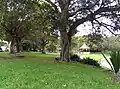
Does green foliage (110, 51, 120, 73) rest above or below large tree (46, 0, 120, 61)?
below

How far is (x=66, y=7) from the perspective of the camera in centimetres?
2442

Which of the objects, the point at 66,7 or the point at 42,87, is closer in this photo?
the point at 42,87

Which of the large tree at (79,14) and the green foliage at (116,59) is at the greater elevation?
the large tree at (79,14)

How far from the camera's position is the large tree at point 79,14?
23034 mm

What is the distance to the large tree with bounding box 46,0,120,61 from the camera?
907 inches

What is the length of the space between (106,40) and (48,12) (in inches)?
256

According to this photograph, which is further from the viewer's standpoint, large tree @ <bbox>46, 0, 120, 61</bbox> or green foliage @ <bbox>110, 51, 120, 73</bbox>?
large tree @ <bbox>46, 0, 120, 61</bbox>

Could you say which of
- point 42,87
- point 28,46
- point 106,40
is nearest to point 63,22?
point 106,40

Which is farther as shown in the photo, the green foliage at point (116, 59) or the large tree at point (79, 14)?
the large tree at point (79, 14)

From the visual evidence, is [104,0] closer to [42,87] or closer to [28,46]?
[42,87]

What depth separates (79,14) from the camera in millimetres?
25078

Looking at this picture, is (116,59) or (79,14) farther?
(79,14)

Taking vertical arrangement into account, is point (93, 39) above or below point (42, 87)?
above

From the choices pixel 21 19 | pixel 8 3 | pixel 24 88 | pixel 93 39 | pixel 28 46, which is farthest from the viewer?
pixel 28 46
